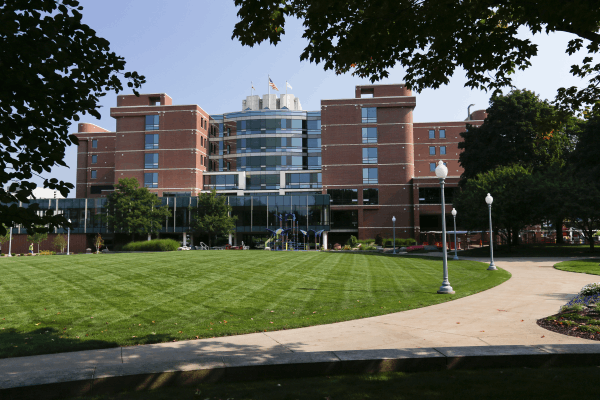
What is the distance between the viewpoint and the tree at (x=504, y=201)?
130 feet

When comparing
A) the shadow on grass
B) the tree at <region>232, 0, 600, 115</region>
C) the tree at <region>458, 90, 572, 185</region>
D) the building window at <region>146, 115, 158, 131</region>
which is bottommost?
the shadow on grass

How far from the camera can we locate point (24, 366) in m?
5.66

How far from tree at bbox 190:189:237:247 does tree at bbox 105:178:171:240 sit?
153 inches

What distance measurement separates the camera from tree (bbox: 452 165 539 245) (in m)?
39.6

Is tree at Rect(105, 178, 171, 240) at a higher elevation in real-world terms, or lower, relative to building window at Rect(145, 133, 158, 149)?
lower

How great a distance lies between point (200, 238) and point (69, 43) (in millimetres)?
59348

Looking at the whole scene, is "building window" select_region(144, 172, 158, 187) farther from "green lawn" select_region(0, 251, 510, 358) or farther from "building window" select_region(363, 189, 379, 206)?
"green lawn" select_region(0, 251, 510, 358)

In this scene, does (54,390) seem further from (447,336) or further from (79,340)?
(447,336)

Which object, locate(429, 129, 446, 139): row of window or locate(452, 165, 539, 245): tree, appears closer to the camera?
locate(452, 165, 539, 245): tree

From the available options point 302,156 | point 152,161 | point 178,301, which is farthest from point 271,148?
point 178,301

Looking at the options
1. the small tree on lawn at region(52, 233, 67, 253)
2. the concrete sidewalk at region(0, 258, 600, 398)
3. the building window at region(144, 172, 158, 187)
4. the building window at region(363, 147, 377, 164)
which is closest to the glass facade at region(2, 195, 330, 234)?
the small tree on lawn at region(52, 233, 67, 253)

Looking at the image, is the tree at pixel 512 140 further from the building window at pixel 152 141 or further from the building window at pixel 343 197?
the building window at pixel 152 141

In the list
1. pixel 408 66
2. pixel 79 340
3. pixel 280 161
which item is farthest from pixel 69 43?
pixel 280 161

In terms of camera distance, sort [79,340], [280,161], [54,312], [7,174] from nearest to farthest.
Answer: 1. [7,174]
2. [79,340]
3. [54,312]
4. [280,161]
